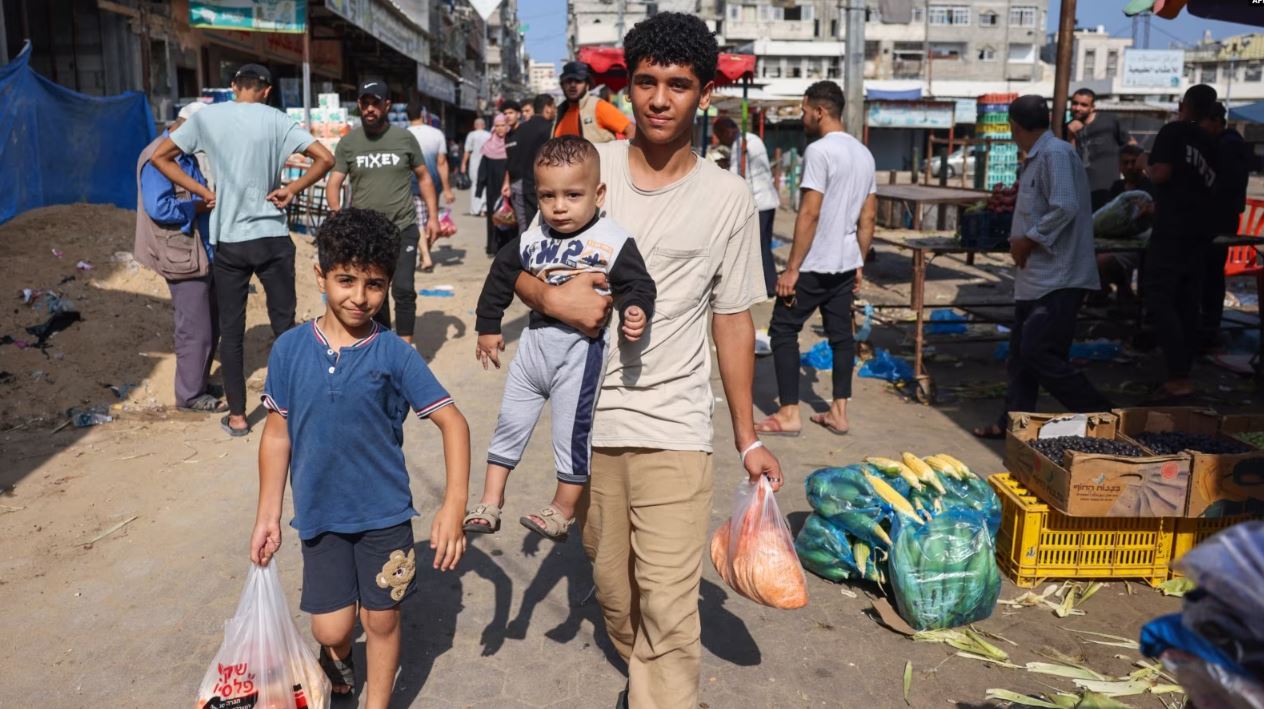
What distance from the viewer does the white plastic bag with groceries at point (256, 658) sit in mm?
2779

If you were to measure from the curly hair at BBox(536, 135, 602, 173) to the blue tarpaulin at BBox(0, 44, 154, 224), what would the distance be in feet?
29.4

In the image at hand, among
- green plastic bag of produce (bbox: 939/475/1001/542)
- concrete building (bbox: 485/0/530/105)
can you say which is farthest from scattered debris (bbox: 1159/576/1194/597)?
concrete building (bbox: 485/0/530/105)

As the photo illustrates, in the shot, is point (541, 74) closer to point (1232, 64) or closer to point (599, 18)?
point (599, 18)

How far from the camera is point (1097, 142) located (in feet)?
34.2

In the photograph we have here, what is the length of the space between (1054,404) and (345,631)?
592 cm

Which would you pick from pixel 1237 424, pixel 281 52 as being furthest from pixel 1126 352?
pixel 281 52

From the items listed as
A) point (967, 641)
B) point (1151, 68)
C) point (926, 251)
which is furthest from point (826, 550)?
point (1151, 68)

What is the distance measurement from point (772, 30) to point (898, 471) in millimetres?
82785

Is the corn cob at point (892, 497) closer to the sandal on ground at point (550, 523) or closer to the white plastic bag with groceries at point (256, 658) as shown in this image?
the sandal on ground at point (550, 523)

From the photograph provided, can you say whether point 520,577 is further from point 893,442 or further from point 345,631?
point 893,442

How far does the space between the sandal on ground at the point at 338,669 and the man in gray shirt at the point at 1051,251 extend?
4.17 m

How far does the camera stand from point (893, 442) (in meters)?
6.36

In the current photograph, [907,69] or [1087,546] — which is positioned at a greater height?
[907,69]

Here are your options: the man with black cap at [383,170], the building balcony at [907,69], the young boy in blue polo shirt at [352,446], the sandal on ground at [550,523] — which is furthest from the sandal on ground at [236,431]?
the building balcony at [907,69]
